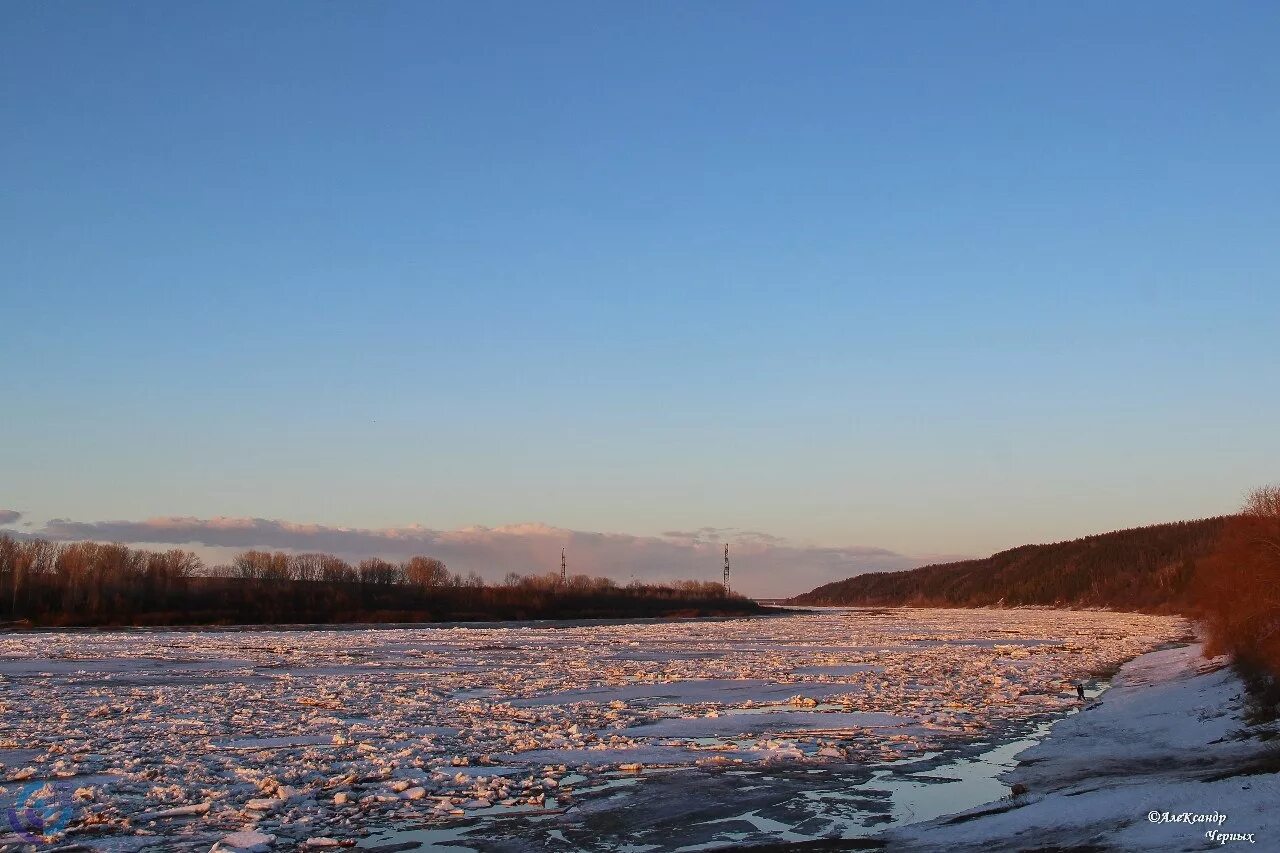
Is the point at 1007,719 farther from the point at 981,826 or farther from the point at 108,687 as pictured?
the point at 108,687

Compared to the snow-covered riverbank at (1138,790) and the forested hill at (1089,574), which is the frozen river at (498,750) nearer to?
the snow-covered riverbank at (1138,790)

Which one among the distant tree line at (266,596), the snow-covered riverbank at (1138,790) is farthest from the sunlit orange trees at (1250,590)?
the distant tree line at (266,596)

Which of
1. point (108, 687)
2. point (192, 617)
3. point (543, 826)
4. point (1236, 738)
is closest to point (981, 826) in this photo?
point (543, 826)

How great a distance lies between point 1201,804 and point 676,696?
42.7 ft

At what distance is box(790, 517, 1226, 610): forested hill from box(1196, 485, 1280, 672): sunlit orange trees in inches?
2944

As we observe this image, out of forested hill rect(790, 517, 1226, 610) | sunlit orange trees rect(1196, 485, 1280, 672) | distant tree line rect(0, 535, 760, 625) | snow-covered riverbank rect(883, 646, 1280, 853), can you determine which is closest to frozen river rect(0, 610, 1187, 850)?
snow-covered riverbank rect(883, 646, 1280, 853)

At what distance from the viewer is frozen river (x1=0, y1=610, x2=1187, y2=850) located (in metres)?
10.3

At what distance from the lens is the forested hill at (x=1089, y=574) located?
390 feet

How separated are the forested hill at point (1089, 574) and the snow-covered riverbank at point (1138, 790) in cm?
8838

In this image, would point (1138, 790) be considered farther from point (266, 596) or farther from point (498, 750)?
point (266, 596)

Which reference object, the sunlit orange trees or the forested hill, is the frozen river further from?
the forested hill

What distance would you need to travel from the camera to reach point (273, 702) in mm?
19703

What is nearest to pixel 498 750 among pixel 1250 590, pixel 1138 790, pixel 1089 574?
pixel 1138 790

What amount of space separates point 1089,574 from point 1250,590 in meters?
129
